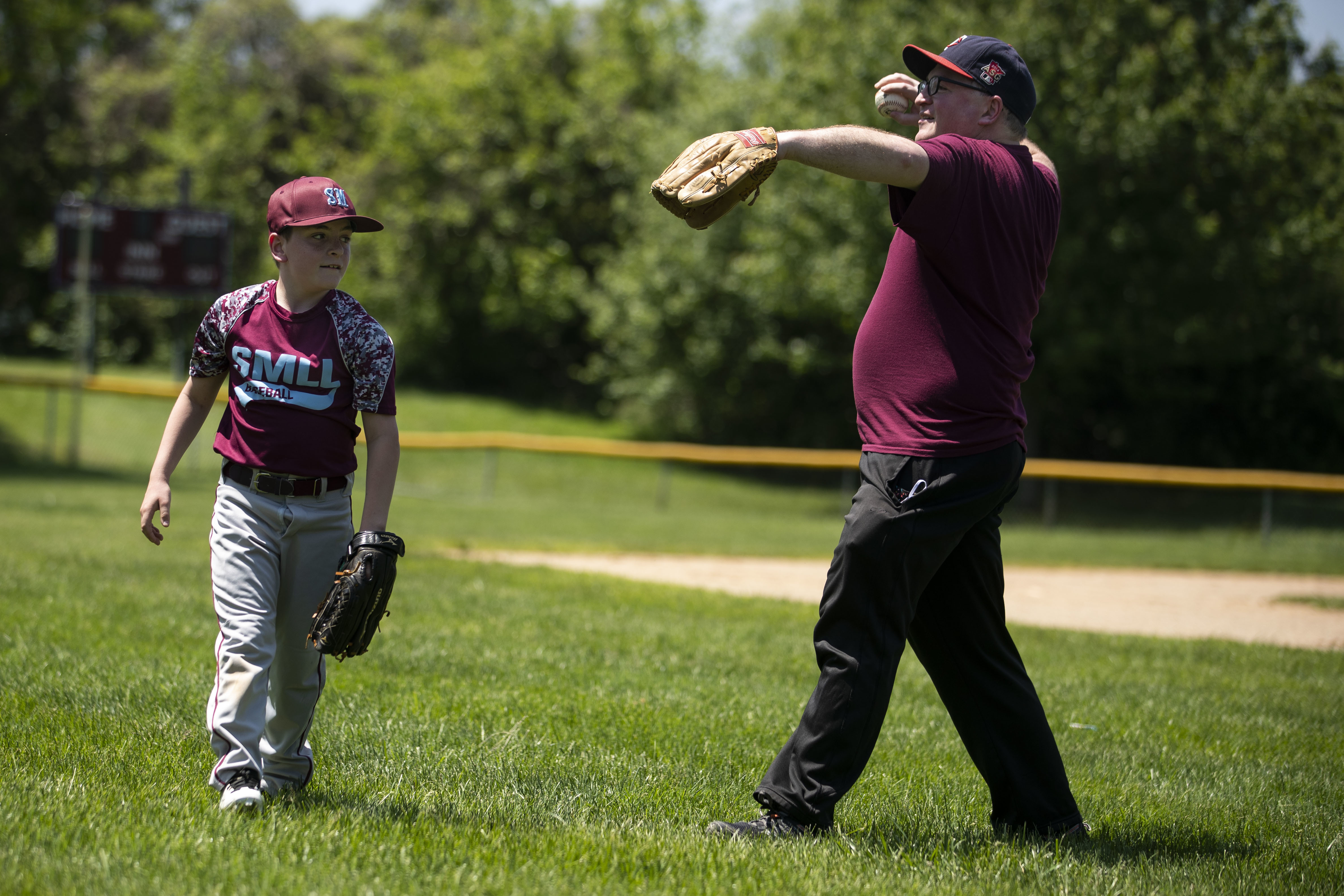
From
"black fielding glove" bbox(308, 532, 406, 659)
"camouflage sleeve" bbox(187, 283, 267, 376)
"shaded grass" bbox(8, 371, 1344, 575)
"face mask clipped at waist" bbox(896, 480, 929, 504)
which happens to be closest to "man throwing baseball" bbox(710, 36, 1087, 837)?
"face mask clipped at waist" bbox(896, 480, 929, 504)

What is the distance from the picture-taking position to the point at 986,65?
3.27 m

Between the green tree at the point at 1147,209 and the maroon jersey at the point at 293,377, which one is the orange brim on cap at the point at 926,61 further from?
the green tree at the point at 1147,209

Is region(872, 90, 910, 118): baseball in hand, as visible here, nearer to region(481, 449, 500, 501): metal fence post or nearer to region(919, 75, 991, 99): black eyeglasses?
region(919, 75, 991, 99): black eyeglasses

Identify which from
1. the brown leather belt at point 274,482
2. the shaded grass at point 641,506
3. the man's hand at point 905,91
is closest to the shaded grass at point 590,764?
the brown leather belt at point 274,482

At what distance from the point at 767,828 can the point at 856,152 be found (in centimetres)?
181

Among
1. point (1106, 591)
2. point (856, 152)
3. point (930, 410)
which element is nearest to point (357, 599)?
point (930, 410)

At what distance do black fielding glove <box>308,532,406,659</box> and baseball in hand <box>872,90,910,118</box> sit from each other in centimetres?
187

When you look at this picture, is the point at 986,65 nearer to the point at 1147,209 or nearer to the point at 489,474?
the point at 489,474

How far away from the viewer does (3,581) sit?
7457mm

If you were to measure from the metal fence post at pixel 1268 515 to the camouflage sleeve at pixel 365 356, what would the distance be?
57.6ft

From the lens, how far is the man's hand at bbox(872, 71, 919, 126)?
3.46m

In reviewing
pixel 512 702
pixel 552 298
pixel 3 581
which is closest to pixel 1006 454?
pixel 512 702

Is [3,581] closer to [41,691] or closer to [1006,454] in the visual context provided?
[41,691]

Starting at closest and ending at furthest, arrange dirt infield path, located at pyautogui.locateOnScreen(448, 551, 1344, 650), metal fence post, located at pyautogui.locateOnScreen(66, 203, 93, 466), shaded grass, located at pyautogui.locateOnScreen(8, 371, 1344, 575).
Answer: dirt infield path, located at pyautogui.locateOnScreen(448, 551, 1344, 650), shaded grass, located at pyautogui.locateOnScreen(8, 371, 1344, 575), metal fence post, located at pyautogui.locateOnScreen(66, 203, 93, 466)
